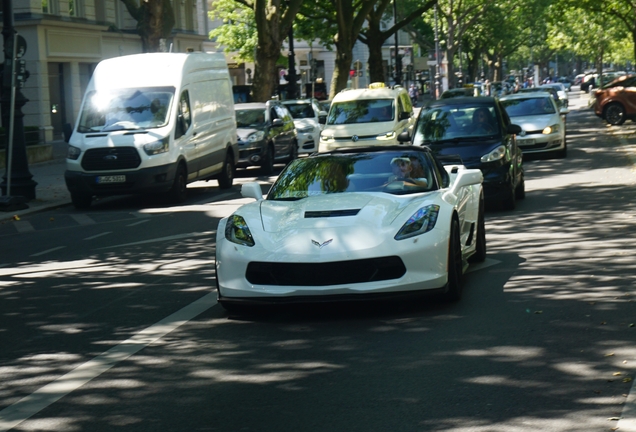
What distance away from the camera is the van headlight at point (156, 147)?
63.1 feet

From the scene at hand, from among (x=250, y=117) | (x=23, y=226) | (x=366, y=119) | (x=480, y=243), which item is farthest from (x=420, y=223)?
(x=250, y=117)

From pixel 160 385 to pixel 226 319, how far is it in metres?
2.05

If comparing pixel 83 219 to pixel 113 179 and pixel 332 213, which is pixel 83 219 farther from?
pixel 332 213

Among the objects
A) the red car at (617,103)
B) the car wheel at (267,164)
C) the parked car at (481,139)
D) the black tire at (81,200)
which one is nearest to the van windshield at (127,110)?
the black tire at (81,200)

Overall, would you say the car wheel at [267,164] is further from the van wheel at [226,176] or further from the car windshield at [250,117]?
the van wheel at [226,176]

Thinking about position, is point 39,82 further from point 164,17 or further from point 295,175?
point 295,175

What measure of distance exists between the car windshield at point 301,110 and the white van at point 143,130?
427 inches

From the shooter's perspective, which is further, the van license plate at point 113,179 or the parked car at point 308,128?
the parked car at point 308,128

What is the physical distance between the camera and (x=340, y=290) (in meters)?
7.91

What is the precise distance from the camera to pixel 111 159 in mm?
19188

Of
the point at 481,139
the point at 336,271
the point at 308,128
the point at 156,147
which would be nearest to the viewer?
the point at 336,271

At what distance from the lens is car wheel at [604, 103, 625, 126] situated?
39.2m

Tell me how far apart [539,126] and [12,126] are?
1193 cm

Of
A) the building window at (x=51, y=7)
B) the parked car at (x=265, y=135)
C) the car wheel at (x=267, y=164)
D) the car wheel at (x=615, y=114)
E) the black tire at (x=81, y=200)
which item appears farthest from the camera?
the car wheel at (x=615, y=114)
